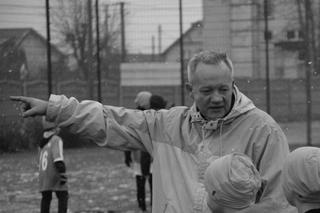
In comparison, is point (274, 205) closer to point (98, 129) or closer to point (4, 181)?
point (98, 129)

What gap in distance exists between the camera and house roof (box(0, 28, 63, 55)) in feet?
45.5

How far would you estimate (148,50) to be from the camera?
47.8ft

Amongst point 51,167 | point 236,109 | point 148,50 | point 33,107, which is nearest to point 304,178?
point 236,109

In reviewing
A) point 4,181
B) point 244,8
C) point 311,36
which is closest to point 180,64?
point 244,8

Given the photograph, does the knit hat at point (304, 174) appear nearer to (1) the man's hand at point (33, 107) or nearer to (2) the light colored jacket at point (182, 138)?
(2) the light colored jacket at point (182, 138)

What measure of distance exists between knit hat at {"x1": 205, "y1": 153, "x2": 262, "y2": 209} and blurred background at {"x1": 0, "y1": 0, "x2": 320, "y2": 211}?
1051 cm

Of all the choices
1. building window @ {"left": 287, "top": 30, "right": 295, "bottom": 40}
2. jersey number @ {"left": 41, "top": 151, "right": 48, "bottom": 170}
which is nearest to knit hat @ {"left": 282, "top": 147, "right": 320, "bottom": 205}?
jersey number @ {"left": 41, "top": 151, "right": 48, "bottom": 170}

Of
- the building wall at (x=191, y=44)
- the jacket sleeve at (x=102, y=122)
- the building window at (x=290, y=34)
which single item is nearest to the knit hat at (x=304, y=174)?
the jacket sleeve at (x=102, y=122)

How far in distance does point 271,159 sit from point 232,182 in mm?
560

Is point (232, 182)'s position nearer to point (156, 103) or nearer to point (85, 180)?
point (156, 103)

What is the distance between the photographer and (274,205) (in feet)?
9.32

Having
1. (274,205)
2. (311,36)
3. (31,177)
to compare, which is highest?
(311,36)

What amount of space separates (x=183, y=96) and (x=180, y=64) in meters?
0.91

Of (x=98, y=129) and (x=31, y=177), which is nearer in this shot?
(x=98, y=129)
